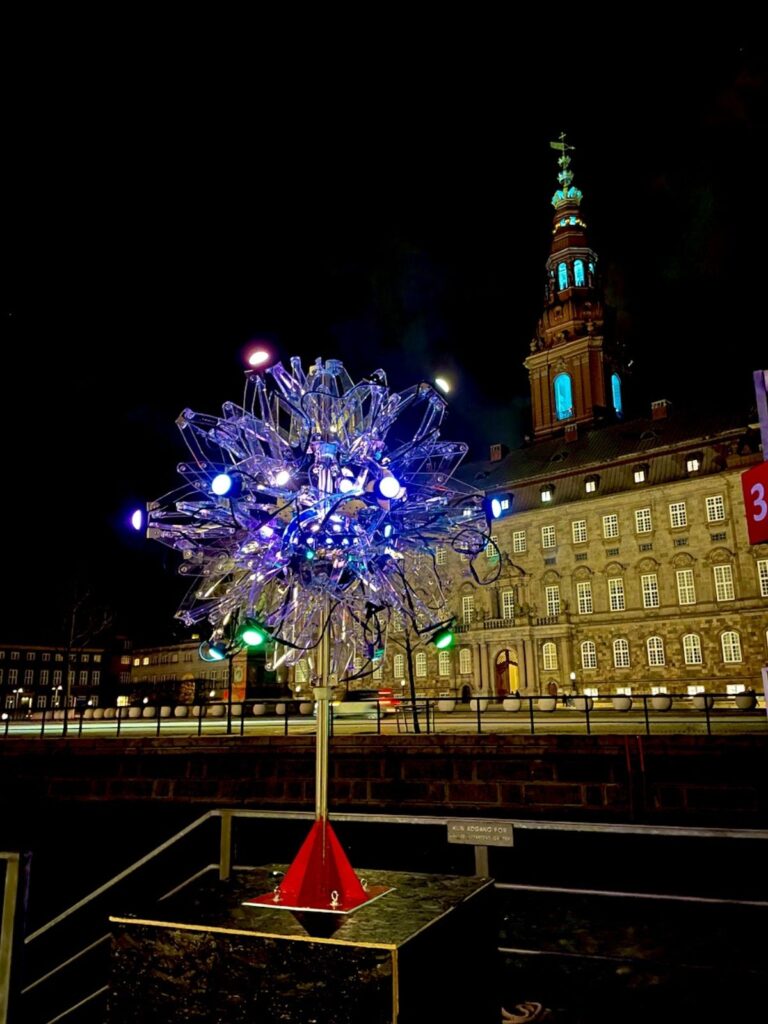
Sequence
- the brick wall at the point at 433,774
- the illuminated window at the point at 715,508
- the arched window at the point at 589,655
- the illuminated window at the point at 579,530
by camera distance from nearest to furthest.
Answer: the brick wall at the point at 433,774
the illuminated window at the point at 715,508
the arched window at the point at 589,655
the illuminated window at the point at 579,530

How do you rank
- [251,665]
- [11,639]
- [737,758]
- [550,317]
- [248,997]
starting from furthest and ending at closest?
[11,639]
[550,317]
[251,665]
[737,758]
[248,997]

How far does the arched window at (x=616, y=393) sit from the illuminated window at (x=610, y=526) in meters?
20.5

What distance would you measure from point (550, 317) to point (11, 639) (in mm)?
74878

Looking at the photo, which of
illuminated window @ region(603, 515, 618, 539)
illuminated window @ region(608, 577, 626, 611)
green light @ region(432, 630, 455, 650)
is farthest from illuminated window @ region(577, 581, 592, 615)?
green light @ region(432, 630, 455, 650)

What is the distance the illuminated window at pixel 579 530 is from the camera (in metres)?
53.8

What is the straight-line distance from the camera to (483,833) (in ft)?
16.8

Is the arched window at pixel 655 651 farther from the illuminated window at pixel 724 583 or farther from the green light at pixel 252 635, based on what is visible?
the green light at pixel 252 635

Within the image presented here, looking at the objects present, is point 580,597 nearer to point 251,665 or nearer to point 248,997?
point 251,665

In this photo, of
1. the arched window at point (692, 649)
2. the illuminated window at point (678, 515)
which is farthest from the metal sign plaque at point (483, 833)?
the illuminated window at point (678, 515)

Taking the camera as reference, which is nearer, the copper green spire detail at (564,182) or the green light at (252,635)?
the green light at (252,635)

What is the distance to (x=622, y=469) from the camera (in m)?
53.1

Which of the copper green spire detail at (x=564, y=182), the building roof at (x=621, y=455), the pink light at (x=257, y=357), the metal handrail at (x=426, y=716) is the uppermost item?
the copper green spire detail at (x=564, y=182)

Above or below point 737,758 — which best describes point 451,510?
above

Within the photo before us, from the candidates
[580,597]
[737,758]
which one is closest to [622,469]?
[580,597]
